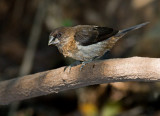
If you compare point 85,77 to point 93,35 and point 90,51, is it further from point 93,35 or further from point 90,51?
point 93,35

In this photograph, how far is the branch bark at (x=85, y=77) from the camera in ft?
10.1

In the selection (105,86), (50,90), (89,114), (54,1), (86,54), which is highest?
(54,1)

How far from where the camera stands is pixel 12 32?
7.63 metres

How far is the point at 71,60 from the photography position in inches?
224

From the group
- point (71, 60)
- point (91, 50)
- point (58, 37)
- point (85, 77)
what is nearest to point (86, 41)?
point (91, 50)

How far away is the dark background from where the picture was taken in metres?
5.50

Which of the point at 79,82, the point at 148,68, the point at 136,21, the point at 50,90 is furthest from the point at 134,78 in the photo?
the point at 136,21

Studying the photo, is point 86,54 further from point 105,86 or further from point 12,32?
point 12,32

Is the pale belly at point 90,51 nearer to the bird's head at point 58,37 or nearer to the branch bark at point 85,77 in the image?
the bird's head at point 58,37

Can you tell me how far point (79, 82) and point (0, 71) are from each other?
11.6ft

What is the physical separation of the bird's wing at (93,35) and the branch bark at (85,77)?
567mm

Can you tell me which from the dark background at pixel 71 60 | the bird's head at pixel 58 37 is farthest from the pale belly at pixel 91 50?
the dark background at pixel 71 60

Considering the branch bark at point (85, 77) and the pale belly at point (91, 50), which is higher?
the pale belly at point (91, 50)

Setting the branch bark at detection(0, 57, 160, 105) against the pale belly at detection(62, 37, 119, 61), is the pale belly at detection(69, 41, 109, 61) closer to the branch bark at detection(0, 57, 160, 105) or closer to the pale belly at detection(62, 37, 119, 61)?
the pale belly at detection(62, 37, 119, 61)
